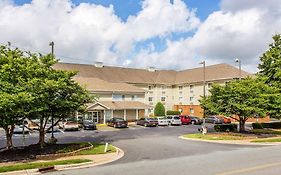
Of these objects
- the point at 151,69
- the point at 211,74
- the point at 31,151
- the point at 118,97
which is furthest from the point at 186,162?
the point at 151,69

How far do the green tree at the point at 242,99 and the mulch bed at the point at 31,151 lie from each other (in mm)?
16215

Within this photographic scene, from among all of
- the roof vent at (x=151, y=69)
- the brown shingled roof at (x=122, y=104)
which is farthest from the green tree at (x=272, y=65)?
the roof vent at (x=151, y=69)

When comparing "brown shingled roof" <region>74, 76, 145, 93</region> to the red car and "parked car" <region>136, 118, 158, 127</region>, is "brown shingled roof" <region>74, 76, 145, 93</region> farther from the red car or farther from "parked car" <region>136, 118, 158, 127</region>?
the red car

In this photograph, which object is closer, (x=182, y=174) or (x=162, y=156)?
(x=182, y=174)

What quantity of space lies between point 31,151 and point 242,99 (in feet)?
70.7

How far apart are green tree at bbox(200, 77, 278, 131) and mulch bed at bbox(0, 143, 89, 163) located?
1622 centimetres

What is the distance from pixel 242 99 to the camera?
33.1 m

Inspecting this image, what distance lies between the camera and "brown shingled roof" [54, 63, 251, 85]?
6134 cm

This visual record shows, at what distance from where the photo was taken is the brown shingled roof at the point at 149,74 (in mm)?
61344

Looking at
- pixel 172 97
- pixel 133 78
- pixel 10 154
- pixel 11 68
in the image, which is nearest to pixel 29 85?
pixel 11 68

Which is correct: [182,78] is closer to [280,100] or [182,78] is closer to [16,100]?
[280,100]

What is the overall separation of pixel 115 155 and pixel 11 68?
8.75m

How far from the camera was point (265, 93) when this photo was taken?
34.8 meters

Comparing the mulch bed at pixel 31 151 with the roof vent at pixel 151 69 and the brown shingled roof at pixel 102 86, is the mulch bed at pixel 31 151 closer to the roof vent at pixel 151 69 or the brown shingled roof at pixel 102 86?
the brown shingled roof at pixel 102 86
